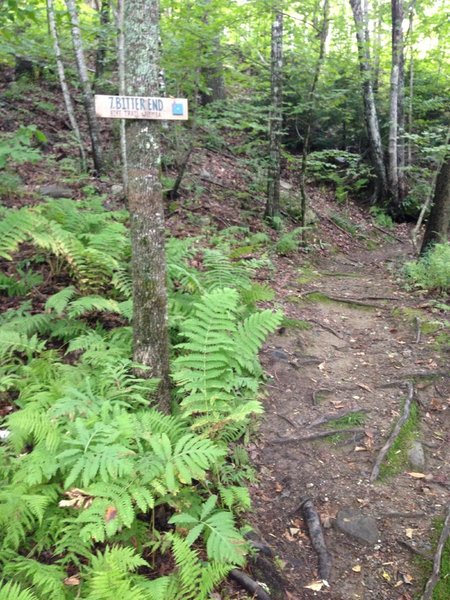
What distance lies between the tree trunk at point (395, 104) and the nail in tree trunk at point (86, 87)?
7843 millimetres

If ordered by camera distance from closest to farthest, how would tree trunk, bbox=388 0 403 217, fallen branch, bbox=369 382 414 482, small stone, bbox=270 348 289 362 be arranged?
fallen branch, bbox=369 382 414 482 < small stone, bbox=270 348 289 362 < tree trunk, bbox=388 0 403 217

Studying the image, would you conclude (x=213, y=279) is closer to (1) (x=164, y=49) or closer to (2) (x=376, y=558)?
(2) (x=376, y=558)

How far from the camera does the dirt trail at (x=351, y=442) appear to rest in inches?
137

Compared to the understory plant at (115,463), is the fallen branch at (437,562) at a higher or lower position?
lower

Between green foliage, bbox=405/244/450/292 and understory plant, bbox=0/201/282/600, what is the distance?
4727 millimetres

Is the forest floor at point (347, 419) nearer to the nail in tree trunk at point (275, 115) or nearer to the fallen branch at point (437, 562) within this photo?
the fallen branch at point (437, 562)

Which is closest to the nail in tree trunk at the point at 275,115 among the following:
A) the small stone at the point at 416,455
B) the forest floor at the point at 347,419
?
the forest floor at the point at 347,419

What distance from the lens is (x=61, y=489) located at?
3.03 m

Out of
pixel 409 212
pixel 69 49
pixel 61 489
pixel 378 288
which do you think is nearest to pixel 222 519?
pixel 61 489

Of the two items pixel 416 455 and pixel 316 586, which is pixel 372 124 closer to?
pixel 416 455

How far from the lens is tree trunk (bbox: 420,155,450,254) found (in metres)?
9.40

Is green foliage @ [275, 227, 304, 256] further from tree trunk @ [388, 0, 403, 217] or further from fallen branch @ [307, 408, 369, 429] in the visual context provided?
fallen branch @ [307, 408, 369, 429]

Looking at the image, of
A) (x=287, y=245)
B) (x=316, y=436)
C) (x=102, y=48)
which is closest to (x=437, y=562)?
(x=316, y=436)

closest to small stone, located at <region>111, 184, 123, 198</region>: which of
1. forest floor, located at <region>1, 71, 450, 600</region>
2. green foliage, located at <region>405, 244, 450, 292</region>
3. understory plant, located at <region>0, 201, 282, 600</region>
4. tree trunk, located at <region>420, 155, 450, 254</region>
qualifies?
forest floor, located at <region>1, 71, 450, 600</region>
